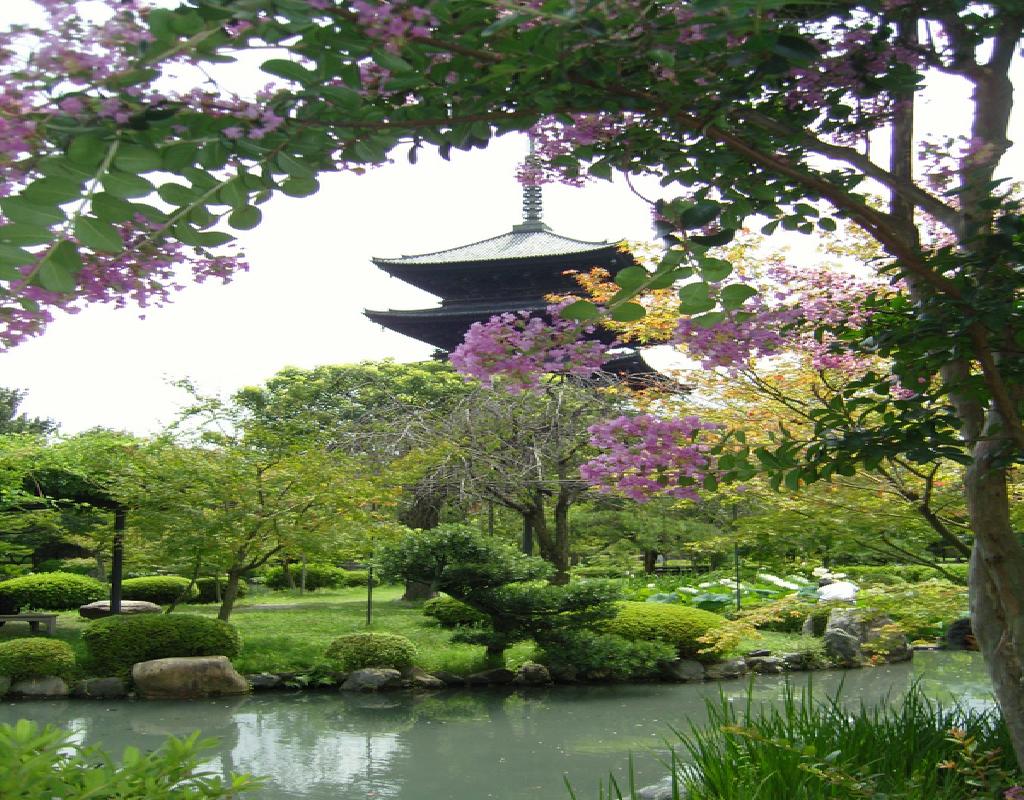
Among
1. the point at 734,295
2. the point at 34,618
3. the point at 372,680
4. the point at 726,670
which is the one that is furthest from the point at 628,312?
the point at 34,618

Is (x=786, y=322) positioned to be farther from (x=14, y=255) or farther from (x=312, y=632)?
(x=312, y=632)

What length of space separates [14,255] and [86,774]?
1075 mm

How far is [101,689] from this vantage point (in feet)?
24.8

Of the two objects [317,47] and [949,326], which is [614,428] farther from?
[317,47]

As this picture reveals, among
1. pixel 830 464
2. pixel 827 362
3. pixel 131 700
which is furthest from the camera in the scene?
pixel 131 700

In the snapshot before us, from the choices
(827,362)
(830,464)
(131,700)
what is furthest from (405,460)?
(830,464)

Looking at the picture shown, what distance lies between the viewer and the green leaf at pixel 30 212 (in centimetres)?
116

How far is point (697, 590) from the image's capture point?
13773 millimetres

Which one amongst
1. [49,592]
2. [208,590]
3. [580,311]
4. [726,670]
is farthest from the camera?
[208,590]

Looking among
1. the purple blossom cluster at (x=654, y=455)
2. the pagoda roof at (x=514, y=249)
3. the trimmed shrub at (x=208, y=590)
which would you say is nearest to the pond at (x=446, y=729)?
the purple blossom cluster at (x=654, y=455)

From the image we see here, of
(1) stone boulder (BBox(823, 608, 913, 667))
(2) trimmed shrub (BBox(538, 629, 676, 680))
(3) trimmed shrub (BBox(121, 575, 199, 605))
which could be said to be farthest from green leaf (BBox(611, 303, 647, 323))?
(3) trimmed shrub (BBox(121, 575, 199, 605))

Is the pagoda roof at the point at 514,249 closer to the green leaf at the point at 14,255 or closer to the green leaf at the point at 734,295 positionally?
the green leaf at the point at 734,295

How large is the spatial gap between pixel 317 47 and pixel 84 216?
38cm

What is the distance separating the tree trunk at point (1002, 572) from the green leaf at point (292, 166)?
176 cm
